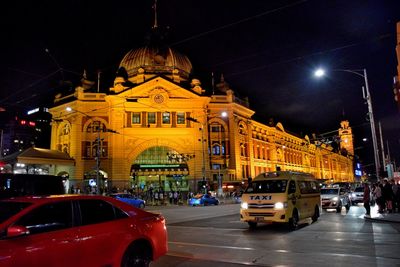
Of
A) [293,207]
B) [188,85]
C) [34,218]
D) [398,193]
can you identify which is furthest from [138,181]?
[34,218]

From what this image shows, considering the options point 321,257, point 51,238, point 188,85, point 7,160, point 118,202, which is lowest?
point 321,257

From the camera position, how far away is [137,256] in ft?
22.5

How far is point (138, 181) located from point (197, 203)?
19392 millimetres

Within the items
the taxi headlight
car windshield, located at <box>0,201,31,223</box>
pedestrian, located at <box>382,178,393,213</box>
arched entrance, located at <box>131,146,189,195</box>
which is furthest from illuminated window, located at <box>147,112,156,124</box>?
car windshield, located at <box>0,201,31,223</box>

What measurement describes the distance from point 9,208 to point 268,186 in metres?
11.5

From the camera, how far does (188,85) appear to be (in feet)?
212

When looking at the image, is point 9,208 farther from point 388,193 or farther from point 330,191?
point 330,191

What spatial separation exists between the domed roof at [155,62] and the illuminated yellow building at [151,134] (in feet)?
2.07

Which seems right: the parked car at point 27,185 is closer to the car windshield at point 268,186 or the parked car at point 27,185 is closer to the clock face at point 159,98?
the car windshield at point 268,186

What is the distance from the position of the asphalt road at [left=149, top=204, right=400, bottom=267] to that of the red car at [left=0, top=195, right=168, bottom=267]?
6.80 ft

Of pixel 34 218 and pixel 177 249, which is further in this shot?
pixel 177 249

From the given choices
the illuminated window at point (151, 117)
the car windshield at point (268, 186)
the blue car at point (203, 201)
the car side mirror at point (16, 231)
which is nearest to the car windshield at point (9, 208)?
the car side mirror at point (16, 231)

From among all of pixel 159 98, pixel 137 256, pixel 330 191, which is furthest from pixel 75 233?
pixel 159 98

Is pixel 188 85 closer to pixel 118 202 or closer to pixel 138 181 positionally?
pixel 138 181
